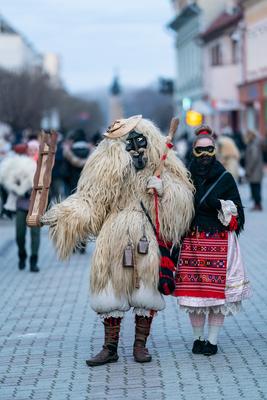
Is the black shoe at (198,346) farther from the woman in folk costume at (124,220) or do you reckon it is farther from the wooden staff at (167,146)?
the wooden staff at (167,146)

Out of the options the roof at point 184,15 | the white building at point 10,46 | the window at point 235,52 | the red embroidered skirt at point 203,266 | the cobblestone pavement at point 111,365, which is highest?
the white building at point 10,46

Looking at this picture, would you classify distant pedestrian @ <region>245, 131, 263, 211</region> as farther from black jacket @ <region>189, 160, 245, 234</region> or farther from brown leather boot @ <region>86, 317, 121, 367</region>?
brown leather boot @ <region>86, 317, 121, 367</region>

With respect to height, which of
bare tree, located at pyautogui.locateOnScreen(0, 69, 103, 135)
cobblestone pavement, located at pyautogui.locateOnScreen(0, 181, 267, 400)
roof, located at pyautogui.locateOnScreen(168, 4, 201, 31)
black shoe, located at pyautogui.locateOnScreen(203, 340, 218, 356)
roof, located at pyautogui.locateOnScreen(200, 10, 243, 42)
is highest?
roof, located at pyautogui.locateOnScreen(168, 4, 201, 31)

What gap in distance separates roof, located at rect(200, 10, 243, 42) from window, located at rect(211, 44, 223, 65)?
59cm

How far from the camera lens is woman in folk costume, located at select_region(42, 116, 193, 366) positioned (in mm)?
8430

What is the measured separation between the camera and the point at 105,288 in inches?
333

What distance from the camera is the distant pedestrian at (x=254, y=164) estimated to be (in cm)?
2462

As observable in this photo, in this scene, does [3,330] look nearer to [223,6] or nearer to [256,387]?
[256,387]

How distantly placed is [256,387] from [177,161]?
1731mm

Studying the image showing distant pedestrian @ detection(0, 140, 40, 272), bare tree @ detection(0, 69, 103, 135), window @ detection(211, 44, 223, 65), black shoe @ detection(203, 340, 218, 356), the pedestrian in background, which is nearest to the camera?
black shoe @ detection(203, 340, 218, 356)

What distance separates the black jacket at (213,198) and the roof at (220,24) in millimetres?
51119

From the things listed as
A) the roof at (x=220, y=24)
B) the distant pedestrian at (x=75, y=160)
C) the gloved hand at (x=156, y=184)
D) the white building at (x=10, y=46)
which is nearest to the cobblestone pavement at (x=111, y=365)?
the gloved hand at (x=156, y=184)

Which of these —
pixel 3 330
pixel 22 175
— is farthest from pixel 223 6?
pixel 3 330

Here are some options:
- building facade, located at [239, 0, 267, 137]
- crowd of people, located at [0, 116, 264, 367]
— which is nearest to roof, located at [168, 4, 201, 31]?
building facade, located at [239, 0, 267, 137]
